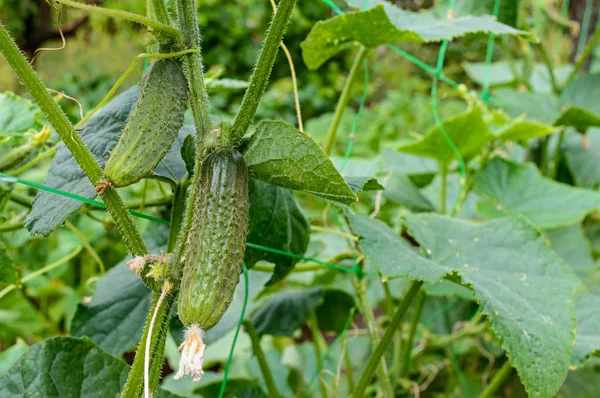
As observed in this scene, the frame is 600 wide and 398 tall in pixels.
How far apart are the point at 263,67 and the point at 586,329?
0.79 metres

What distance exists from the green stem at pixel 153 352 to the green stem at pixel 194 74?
0.50ft

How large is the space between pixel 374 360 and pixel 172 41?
22.1 inches

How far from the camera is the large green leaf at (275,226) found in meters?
0.86

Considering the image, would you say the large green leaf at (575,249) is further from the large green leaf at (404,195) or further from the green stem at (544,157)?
the large green leaf at (404,195)

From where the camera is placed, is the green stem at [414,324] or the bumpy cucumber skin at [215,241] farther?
the green stem at [414,324]

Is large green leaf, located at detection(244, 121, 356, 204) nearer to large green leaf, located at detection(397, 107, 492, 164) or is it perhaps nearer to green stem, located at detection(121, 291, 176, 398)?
green stem, located at detection(121, 291, 176, 398)

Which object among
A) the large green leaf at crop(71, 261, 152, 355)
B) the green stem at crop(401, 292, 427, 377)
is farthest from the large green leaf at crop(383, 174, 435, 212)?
the large green leaf at crop(71, 261, 152, 355)

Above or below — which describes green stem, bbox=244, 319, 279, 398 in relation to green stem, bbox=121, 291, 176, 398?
below

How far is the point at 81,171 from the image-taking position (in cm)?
70

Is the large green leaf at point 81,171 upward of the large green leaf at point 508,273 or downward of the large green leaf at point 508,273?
upward

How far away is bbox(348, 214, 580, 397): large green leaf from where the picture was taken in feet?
2.44

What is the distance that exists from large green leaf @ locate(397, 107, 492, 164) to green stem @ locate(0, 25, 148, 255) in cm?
83

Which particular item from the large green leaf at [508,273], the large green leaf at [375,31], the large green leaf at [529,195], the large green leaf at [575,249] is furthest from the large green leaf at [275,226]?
the large green leaf at [575,249]

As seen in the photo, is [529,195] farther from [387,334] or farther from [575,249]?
[387,334]
